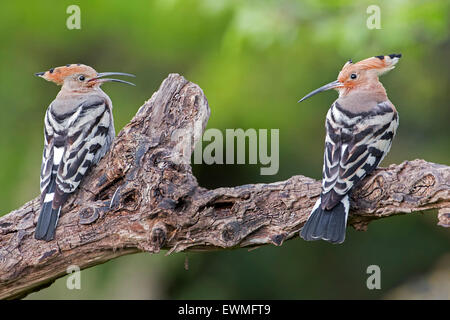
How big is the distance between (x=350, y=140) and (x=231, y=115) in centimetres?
320

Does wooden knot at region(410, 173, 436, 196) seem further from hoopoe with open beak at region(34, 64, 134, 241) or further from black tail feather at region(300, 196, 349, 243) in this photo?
hoopoe with open beak at region(34, 64, 134, 241)

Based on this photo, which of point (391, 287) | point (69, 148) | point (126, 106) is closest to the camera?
point (69, 148)

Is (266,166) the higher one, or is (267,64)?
(267,64)

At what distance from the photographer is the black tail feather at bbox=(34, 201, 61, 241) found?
4141 mm

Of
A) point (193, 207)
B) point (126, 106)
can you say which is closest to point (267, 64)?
point (126, 106)

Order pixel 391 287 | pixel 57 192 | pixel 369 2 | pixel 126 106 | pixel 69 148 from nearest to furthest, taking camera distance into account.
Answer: pixel 57 192 < pixel 69 148 < pixel 369 2 < pixel 126 106 < pixel 391 287

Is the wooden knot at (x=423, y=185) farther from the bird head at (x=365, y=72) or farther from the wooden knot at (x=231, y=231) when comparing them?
the bird head at (x=365, y=72)

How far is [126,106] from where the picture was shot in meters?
7.63

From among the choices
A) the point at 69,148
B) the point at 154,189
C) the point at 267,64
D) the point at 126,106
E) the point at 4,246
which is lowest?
the point at 4,246

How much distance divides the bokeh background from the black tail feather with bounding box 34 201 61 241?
3.19 metres

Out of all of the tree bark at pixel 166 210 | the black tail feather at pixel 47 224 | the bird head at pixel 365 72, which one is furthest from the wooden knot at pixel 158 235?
the bird head at pixel 365 72

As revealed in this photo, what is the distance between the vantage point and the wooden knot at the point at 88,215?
4113 millimetres

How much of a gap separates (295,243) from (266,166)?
3.31 feet

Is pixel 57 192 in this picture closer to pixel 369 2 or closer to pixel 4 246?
pixel 4 246
